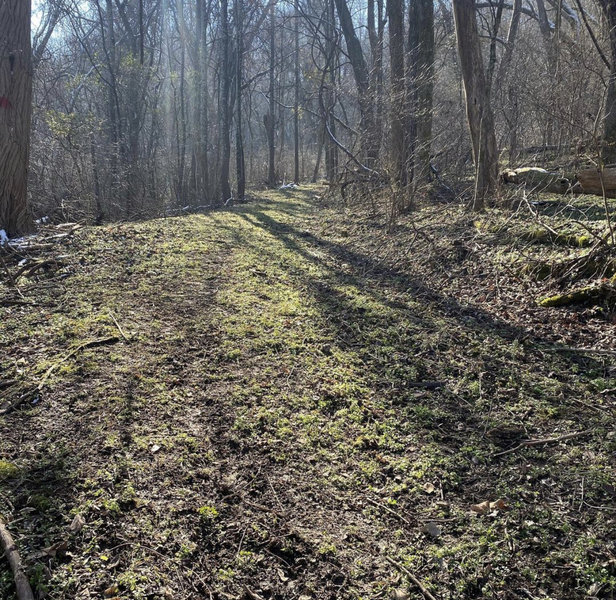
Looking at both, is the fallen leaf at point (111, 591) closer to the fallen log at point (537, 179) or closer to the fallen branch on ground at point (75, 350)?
the fallen branch on ground at point (75, 350)

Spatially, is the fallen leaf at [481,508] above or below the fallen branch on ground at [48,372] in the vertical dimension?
below

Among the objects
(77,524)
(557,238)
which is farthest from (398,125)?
(77,524)

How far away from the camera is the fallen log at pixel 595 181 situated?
18.1ft

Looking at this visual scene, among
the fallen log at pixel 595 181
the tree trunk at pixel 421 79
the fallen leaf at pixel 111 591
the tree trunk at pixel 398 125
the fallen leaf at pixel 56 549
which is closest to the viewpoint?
the fallen leaf at pixel 111 591

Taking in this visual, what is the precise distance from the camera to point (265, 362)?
374cm

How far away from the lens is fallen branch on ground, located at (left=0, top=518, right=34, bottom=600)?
1.67 metres

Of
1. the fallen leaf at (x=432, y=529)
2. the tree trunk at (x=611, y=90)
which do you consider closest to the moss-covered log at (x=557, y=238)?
the tree trunk at (x=611, y=90)

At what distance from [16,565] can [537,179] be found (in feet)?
24.9

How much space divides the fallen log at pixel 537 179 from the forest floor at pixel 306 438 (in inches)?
86.8

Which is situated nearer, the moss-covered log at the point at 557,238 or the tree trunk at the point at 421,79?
the moss-covered log at the point at 557,238

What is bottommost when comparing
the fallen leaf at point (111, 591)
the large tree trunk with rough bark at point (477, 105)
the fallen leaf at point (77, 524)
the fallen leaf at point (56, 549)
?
the fallen leaf at point (111, 591)

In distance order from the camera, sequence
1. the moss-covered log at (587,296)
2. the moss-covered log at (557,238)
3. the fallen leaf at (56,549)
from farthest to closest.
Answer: the moss-covered log at (557,238), the moss-covered log at (587,296), the fallen leaf at (56,549)

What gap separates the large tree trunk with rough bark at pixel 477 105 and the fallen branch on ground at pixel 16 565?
6.65 meters

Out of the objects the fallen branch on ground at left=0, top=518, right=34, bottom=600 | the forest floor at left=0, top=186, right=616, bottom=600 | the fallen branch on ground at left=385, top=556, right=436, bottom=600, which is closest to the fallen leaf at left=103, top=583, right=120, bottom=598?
the forest floor at left=0, top=186, right=616, bottom=600
